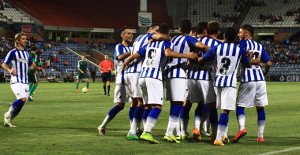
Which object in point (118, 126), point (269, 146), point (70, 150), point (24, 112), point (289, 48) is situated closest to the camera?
point (70, 150)

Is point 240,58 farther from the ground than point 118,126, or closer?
farther from the ground

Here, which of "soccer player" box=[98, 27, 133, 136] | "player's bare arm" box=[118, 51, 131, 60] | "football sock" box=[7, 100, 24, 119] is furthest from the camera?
"football sock" box=[7, 100, 24, 119]

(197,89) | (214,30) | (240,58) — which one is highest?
(214,30)

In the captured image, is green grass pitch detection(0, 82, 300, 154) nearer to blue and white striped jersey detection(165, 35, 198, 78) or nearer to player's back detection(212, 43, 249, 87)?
player's back detection(212, 43, 249, 87)

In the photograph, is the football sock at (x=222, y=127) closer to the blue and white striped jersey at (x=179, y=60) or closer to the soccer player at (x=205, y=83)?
the soccer player at (x=205, y=83)

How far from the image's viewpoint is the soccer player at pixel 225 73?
8.43 meters

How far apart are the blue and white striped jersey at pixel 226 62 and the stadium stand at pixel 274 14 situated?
199 ft

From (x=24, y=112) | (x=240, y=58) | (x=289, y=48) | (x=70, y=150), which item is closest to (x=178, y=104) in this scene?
(x=240, y=58)

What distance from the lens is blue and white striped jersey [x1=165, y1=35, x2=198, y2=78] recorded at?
8.75 metres

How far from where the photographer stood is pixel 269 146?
27.4 ft

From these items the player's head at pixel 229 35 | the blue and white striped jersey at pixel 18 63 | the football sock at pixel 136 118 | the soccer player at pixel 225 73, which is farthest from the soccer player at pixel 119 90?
the blue and white striped jersey at pixel 18 63

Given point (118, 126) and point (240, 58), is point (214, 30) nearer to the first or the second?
point (240, 58)

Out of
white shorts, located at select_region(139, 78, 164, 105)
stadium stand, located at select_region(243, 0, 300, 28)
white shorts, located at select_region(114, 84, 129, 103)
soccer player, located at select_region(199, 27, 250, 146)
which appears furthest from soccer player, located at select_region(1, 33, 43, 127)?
stadium stand, located at select_region(243, 0, 300, 28)

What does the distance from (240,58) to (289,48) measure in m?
58.2
